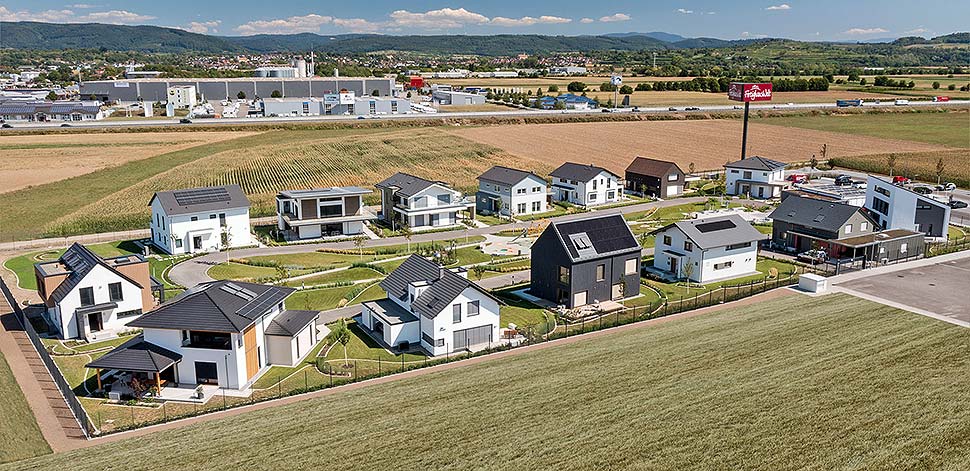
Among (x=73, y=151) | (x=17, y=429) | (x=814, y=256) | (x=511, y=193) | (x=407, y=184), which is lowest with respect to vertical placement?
(x=17, y=429)

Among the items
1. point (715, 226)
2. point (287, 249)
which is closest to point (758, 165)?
point (715, 226)

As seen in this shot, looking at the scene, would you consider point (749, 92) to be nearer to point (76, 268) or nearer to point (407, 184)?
point (407, 184)

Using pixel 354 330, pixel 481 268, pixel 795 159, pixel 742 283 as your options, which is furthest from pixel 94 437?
pixel 795 159

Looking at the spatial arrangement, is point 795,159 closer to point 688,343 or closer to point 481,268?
point 481,268

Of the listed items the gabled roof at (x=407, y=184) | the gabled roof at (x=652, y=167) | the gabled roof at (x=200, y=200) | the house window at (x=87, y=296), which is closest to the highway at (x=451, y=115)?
the gabled roof at (x=652, y=167)

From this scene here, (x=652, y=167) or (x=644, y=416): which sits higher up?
(x=652, y=167)

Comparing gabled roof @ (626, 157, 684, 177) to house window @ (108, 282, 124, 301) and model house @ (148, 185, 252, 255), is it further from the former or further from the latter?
house window @ (108, 282, 124, 301)

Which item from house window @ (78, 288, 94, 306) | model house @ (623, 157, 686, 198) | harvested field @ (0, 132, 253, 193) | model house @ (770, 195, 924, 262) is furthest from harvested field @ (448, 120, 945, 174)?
house window @ (78, 288, 94, 306)
